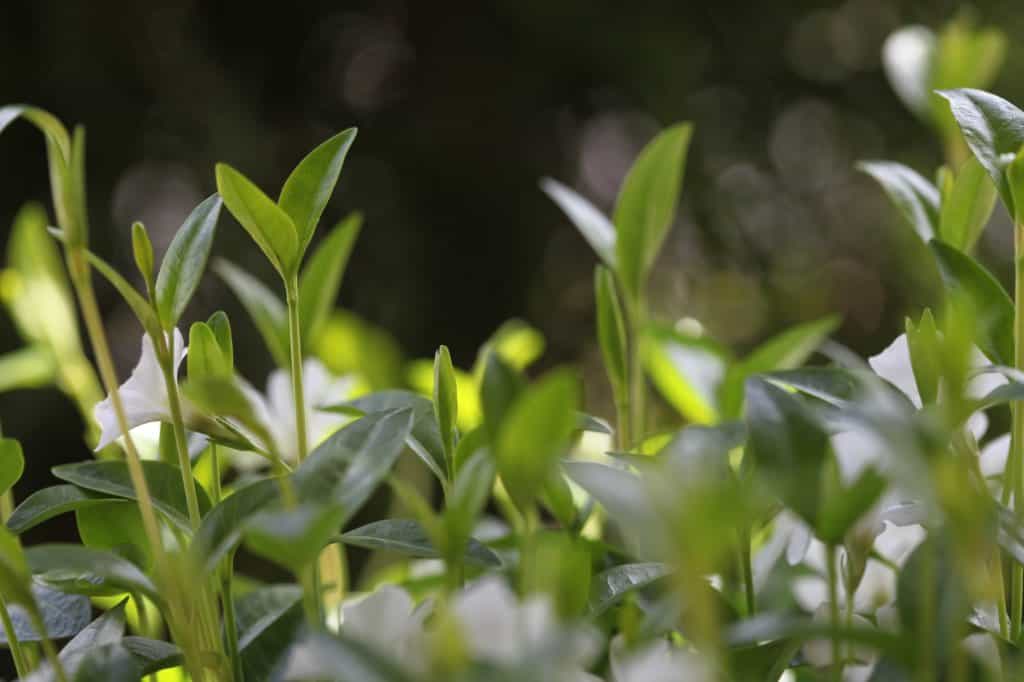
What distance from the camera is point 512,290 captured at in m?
1.41

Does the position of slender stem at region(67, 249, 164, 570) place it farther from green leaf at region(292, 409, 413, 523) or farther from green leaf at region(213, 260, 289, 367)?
green leaf at region(213, 260, 289, 367)

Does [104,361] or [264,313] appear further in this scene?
[264,313]

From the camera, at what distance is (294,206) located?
243mm

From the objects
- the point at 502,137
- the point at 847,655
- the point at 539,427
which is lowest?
the point at 502,137

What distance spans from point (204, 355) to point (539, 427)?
0.34 feet

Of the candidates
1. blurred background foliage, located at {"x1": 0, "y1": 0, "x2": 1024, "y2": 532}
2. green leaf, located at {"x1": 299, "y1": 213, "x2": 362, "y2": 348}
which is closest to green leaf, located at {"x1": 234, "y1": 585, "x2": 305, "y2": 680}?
green leaf, located at {"x1": 299, "y1": 213, "x2": 362, "y2": 348}

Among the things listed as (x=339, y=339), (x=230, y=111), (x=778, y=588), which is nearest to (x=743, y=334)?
(x=230, y=111)

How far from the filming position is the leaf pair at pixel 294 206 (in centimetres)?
23

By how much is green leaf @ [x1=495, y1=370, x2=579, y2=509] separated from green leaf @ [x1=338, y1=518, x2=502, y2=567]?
0.05 m

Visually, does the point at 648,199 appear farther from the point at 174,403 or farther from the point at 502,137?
the point at 502,137

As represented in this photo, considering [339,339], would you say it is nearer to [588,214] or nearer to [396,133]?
[588,214]

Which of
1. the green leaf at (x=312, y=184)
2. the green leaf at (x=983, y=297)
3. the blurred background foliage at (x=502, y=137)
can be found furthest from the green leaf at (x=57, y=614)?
the blurred background foliage at (x=502, y=137)

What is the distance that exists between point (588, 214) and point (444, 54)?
46.0 inches

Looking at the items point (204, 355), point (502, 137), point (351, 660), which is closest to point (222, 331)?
point (204, 355)
